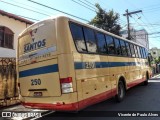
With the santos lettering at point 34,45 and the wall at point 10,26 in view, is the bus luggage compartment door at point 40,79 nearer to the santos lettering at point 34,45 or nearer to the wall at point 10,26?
the santos lettering at point 34,45

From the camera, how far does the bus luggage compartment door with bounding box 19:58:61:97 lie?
6.56 metres

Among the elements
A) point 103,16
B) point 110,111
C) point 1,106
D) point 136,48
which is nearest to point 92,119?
point 110,111

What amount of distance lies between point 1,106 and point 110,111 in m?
4.58

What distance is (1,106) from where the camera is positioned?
9.62m

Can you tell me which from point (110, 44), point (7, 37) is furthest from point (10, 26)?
point (110, 44)

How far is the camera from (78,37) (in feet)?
23.0

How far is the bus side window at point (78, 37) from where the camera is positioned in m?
6.83

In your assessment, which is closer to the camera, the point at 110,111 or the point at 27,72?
the point at 27,72

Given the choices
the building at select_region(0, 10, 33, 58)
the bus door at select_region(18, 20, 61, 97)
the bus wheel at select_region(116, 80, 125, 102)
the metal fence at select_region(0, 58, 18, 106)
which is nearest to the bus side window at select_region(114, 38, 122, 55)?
the bus wheel at select_region(116, 80, 125, 102)

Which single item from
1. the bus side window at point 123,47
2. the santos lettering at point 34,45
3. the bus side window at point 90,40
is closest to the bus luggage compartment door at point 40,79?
the santos lettering at point 34,45

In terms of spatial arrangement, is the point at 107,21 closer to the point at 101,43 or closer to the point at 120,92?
the point at 120,92

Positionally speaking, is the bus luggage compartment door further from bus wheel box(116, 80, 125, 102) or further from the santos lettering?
bus wheel box(116, 80, 125, 102)

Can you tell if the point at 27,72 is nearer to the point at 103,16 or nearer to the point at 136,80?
the point at 136,80

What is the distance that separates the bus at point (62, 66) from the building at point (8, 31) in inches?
318
